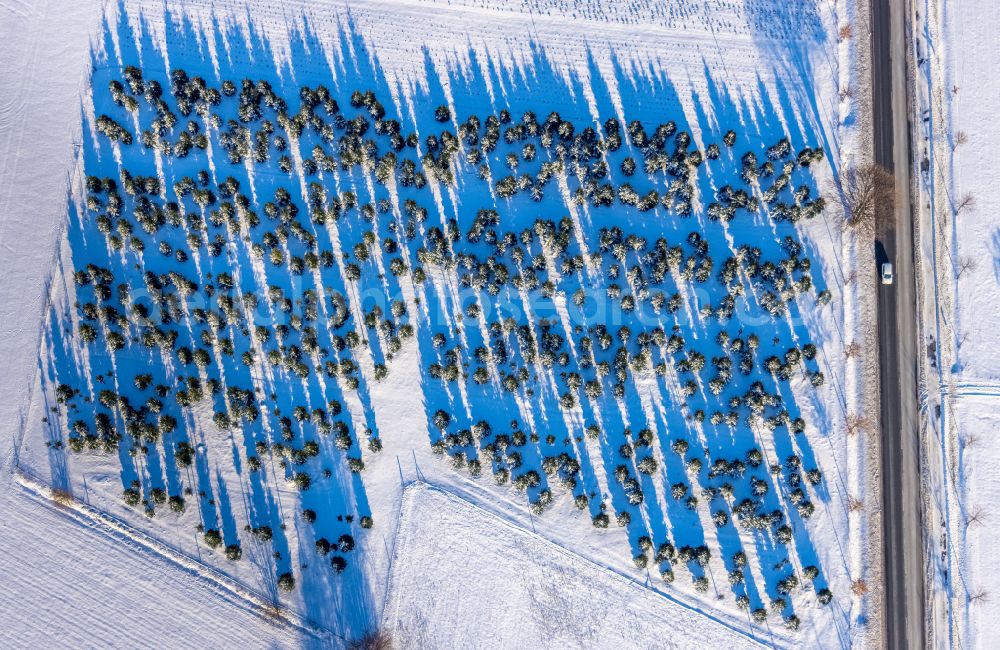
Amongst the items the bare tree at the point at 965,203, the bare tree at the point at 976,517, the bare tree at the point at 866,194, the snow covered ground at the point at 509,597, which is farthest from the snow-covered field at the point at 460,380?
the bare tree at the point at 965,203

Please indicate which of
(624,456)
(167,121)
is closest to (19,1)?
(167,121)

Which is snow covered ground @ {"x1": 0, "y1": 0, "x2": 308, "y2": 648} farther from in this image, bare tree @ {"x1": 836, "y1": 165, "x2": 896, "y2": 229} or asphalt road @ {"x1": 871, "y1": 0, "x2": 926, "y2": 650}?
bare tree @ {"x1": 836, "y1": 165, "x2": 896, "y2": 229}

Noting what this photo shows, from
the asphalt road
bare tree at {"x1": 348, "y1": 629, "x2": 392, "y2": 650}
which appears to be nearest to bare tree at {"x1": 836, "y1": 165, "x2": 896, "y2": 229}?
the asphalt road

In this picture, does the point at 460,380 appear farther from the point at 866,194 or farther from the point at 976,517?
the point at 976,517

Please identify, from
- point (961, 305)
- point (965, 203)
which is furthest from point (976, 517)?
point (965, 203)

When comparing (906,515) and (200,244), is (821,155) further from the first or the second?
(200,244)

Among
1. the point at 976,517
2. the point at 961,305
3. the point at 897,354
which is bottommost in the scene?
the point at 976,517
